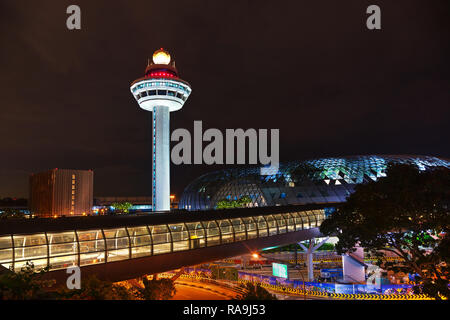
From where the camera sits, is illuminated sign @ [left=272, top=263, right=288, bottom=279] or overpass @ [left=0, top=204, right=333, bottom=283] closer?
overpass @ [left=0, top=204, right=333, bottom=283]

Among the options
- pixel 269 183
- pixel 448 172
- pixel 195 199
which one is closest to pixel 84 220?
pixel 448 172

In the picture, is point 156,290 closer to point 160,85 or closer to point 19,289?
point 19,289

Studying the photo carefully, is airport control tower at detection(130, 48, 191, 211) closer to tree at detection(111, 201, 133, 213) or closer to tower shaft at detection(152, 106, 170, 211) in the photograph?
tower shaft at detection(152, 106, 170, 211)

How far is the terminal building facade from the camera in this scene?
400ft

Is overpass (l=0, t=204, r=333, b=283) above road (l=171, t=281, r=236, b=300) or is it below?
above

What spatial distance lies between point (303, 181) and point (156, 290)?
7045cm

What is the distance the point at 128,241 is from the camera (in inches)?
916

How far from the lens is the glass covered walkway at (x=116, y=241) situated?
1909 centimetres

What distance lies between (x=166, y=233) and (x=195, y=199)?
3214 inches

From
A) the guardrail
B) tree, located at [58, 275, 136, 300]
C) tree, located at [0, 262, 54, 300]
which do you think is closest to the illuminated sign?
the guardrail

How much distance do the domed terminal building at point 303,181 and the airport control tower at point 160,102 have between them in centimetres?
2530

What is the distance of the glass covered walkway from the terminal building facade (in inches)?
4124

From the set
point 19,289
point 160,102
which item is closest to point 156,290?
point 19,289

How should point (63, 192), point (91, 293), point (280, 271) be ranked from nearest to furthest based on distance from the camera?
1. point (91, 293)
2. point (280, 271)
3. point (63, 192)
